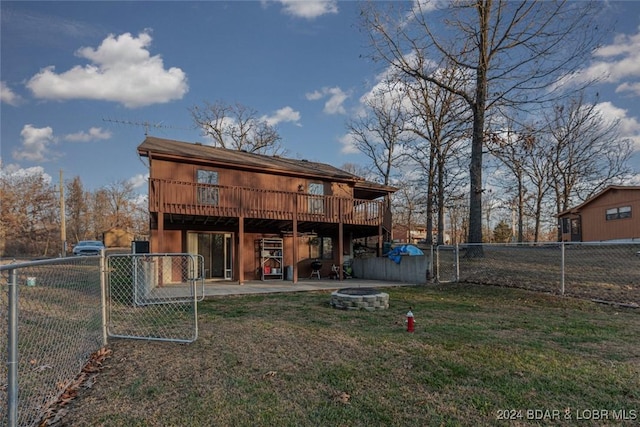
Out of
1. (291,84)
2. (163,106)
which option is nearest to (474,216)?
(291,84)

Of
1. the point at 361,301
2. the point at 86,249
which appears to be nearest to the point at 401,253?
the point at 361,301

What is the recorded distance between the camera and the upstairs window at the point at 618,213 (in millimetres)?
22156

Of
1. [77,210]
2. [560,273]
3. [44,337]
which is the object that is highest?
[77,210]

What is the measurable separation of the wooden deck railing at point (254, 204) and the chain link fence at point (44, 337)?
5229mm

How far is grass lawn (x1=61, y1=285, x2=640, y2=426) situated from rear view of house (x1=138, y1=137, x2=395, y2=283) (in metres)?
6.31

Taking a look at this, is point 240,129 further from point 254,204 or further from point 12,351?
point 12,351

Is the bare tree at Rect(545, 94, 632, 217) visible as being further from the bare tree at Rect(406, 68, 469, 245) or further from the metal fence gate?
the metal fence gate

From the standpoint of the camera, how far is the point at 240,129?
3184 centimetres

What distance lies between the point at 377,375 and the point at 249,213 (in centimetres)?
968

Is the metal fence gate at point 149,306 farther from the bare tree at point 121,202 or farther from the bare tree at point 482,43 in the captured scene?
the bare tree at point 121,202

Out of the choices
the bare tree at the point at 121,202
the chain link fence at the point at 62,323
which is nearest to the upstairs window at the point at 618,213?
the chain link fence at the point at 62,323

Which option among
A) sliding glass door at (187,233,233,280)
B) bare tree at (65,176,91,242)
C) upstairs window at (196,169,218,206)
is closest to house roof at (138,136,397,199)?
upstairs window at (196,169,218,206)

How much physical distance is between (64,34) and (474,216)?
16.0 m

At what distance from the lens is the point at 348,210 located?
48.7 feet
